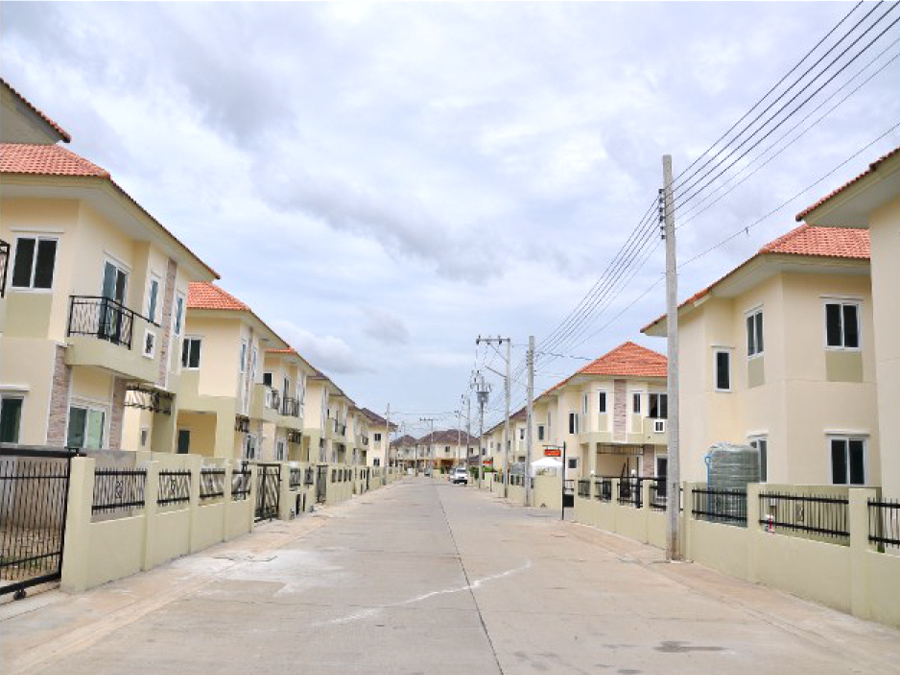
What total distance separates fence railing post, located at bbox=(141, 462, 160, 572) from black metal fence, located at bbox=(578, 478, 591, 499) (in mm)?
17616

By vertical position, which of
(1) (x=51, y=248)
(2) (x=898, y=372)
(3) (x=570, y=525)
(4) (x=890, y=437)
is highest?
(1) (x=51, y=248)

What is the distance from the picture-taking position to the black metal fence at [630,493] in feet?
71.8

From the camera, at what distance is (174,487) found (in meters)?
14.4

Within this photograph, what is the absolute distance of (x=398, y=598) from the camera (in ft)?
37.2

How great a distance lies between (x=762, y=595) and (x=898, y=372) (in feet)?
15.6

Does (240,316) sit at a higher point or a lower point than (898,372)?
higher

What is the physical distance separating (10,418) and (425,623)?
1214cm

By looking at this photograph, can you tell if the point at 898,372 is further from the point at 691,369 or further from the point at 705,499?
the point at 691,369

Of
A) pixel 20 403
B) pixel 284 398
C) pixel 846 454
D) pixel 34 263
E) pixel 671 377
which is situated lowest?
pixel 846 454

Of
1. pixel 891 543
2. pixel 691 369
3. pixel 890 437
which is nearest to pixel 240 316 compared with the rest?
pixel 691 369

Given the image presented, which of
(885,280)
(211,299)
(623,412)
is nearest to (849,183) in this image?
(885,280)

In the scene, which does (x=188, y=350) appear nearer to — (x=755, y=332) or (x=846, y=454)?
(x=755, y=332)

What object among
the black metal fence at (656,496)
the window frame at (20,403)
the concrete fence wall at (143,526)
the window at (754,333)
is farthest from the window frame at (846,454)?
the window frame at (20,403)

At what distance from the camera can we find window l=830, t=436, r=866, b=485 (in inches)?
785
